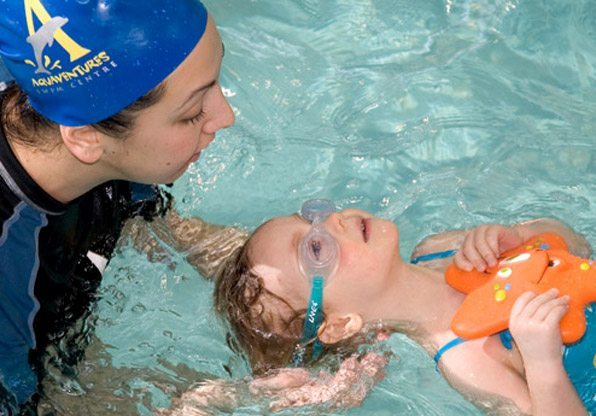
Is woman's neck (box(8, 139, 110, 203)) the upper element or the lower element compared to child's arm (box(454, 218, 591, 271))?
upper

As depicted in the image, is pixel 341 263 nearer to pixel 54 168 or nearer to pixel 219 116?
pixel 219 116

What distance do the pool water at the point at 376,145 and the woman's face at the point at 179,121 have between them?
107 cm

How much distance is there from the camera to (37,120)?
3.62 m

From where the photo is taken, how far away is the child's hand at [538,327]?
12.0 ft

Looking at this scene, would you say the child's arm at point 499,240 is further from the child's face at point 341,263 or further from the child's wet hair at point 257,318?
the child's wet hair at point 257,318

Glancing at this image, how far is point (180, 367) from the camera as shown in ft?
14.5

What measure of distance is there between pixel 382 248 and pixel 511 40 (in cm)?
255

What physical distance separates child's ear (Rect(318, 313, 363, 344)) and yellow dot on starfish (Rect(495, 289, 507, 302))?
1.94 ft

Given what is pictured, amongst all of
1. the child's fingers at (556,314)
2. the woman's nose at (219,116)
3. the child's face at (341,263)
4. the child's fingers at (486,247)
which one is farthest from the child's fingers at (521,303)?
the woman's nose at (219,116)

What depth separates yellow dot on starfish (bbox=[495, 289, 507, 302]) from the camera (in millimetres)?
3920

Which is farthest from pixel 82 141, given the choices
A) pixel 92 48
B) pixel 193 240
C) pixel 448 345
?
pixel 448 345

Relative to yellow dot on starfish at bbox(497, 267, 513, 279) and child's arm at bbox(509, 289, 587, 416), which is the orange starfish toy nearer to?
yellow dot on starfish at bbox(497, 267, 513, 279)

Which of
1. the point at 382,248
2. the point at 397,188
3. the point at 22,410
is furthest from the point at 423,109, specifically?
the point at 22,410

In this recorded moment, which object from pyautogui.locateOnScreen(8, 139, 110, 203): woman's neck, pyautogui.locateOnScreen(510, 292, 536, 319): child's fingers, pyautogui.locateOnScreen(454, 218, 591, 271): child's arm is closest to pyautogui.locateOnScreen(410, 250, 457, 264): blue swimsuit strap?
pyautogui.locateOnScreen(454, 218, 591, 271): child's arm
